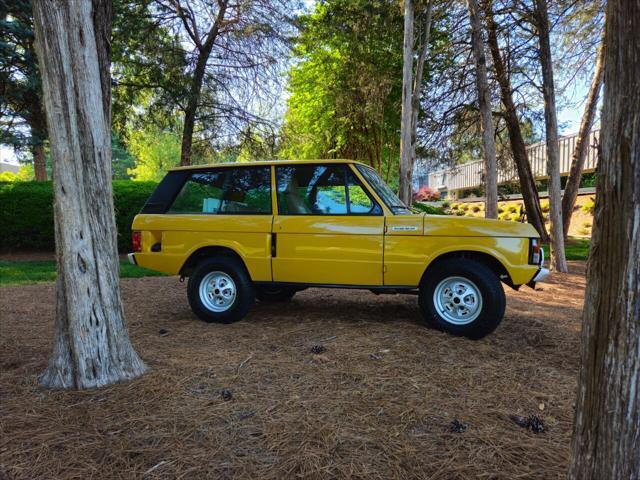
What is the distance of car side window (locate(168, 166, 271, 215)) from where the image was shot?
552 centimetres

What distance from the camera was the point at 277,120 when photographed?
13992mm

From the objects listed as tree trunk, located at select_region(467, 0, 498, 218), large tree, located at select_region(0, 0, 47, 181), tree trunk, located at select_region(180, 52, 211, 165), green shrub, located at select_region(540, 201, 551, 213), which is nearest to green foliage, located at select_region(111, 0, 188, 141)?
tree trunk, located at select_region(180, 52, 211, 165)

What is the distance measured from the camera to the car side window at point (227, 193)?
5.52 meters

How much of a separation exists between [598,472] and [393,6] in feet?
42.0

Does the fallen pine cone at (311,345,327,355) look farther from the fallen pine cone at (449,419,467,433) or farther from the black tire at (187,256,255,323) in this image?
the fallen pine cone at (449,419,467,433)

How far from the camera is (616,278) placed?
63.7 inches

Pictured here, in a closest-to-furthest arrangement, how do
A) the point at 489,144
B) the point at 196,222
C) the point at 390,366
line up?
1. the point at 390,366
2. the point at 196,222
3. the point at 489,144

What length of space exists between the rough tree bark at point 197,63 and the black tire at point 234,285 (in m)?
8.13

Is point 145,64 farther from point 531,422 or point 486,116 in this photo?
point 531,422

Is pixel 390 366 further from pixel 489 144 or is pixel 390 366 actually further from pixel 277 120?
pixel 277 120

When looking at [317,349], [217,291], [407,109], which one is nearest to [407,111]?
[407,109]

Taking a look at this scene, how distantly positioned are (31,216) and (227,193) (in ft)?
33.9

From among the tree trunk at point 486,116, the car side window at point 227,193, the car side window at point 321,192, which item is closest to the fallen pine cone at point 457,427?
the car side window at point 321,192

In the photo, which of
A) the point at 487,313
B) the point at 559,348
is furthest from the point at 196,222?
the point at 559,348
